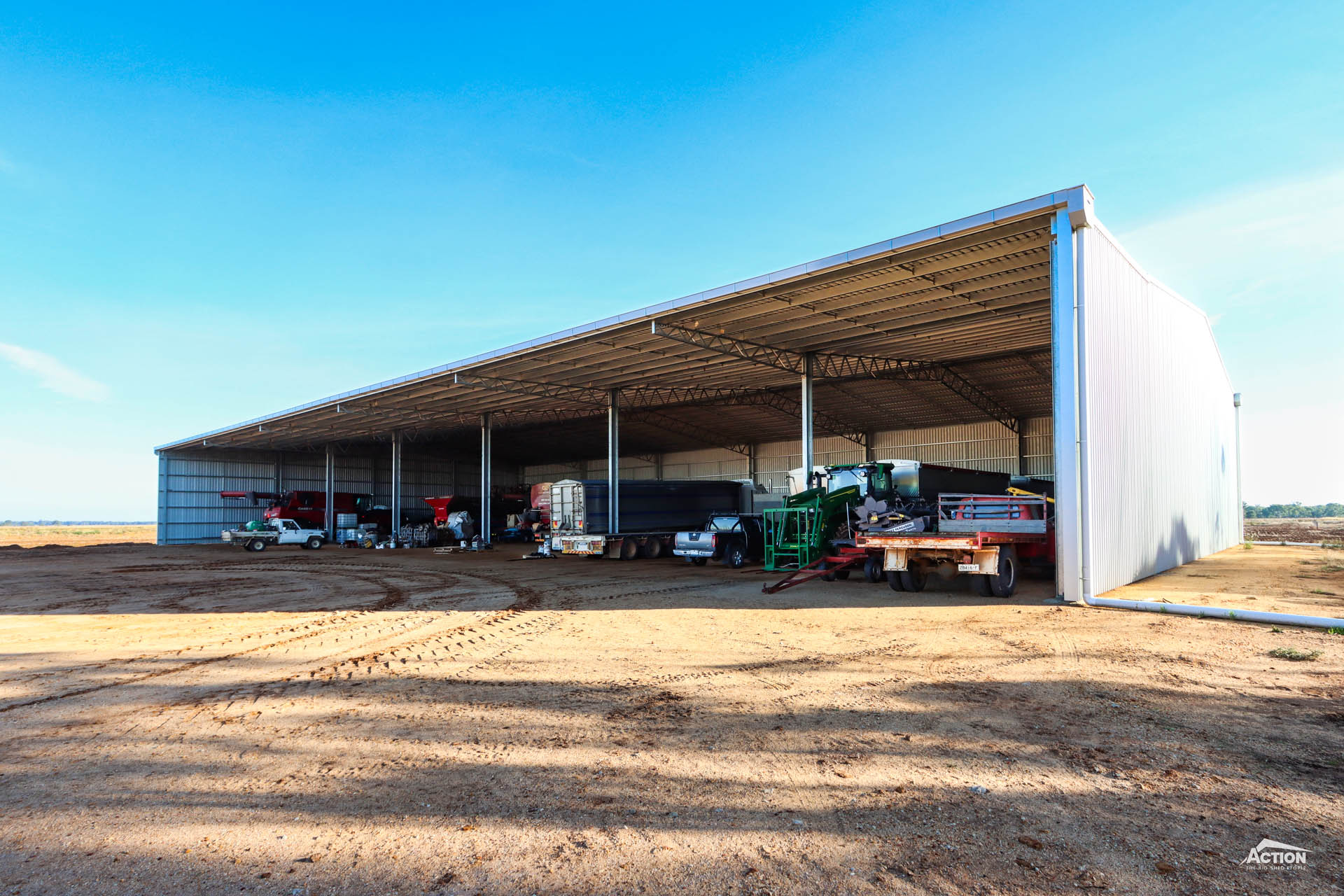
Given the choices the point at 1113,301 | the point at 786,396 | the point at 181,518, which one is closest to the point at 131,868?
the point at 1113,301

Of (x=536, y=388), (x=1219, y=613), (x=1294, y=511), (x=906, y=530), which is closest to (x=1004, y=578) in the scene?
(x=906, y=530)

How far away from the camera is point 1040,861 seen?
3709 mm

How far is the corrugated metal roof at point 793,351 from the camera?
16.7 metres

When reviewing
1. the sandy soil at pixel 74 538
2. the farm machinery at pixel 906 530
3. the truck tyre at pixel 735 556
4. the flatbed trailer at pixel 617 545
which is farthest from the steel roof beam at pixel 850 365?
the sandy soil at pixel 74 538

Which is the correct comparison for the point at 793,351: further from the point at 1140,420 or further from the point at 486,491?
the point at 486,491

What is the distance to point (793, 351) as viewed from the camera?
25.0 meters

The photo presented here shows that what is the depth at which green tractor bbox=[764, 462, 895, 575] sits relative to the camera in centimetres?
1814

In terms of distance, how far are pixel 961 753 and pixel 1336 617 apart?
8.91m

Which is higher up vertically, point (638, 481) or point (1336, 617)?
point (638, 481)

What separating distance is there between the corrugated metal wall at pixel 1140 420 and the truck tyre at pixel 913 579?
120 inches

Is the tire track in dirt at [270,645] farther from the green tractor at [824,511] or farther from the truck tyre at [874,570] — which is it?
the truck tyre at [874,570]

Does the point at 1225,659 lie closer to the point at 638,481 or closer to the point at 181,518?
the point at 638,481

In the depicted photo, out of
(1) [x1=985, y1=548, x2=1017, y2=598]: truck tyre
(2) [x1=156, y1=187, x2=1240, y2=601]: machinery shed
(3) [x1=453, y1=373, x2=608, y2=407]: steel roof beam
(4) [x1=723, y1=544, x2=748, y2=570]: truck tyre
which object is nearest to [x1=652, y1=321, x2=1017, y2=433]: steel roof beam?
(2) [x1=156, y1=187, x2=1240, y2=601]: machinery shed

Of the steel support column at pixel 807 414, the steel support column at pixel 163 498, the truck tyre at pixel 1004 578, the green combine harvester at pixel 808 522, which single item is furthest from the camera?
the steel support column at pixel 163 498
